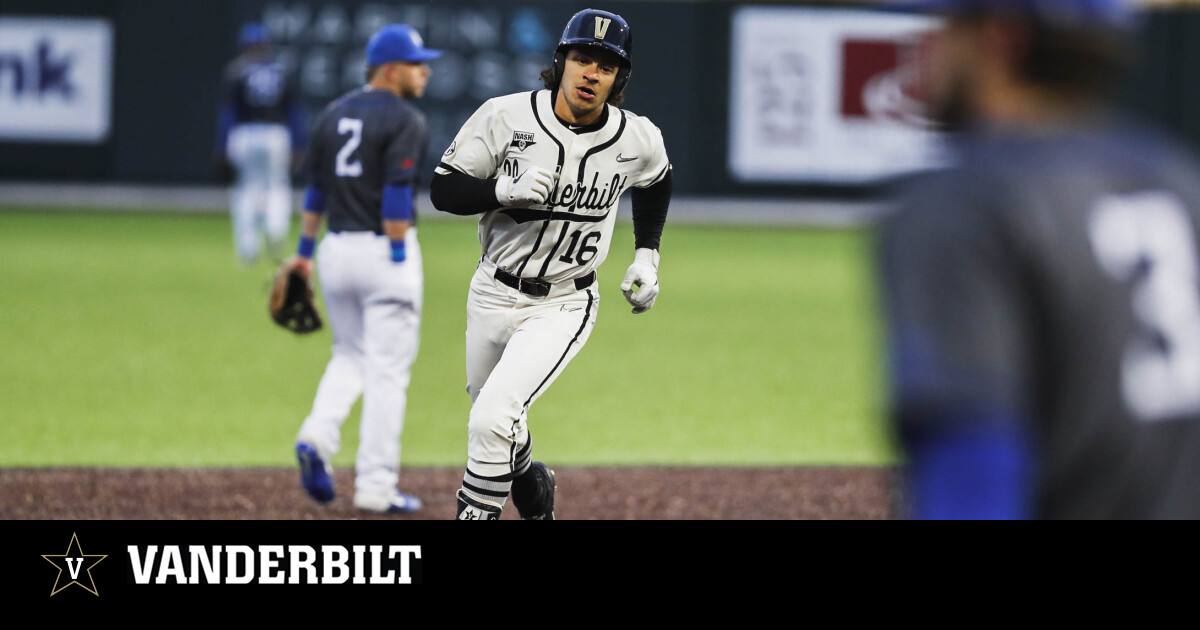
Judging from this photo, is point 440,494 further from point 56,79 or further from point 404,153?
point 56,79

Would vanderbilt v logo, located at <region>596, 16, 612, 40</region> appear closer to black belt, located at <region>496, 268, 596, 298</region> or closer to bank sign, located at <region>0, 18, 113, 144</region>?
black belt, located at <region>496, 268, 596, 298</region>

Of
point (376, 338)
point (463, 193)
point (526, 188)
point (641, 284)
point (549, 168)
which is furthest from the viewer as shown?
point (376, 338)

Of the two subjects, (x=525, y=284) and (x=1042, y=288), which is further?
(x=525, y=284)

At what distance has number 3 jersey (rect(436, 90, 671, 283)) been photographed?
6023mm

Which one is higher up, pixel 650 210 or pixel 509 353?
pixel 650 210

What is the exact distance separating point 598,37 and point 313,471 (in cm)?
276

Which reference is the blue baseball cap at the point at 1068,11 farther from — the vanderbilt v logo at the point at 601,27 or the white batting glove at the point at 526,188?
the vanderbilt v logo at the point at 601,27

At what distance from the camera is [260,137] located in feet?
61.2

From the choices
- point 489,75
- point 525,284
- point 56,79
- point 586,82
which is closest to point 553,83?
point 586,82

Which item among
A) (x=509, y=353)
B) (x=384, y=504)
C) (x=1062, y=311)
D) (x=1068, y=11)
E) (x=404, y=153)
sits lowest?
(x=384, y=504)

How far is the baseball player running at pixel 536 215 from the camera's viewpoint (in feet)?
19.2

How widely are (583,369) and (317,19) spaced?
14.1 metres

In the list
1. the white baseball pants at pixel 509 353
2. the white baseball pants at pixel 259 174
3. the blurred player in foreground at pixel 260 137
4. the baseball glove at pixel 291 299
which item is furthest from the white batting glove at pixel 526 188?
the white baseball pants at pixel 259 174
